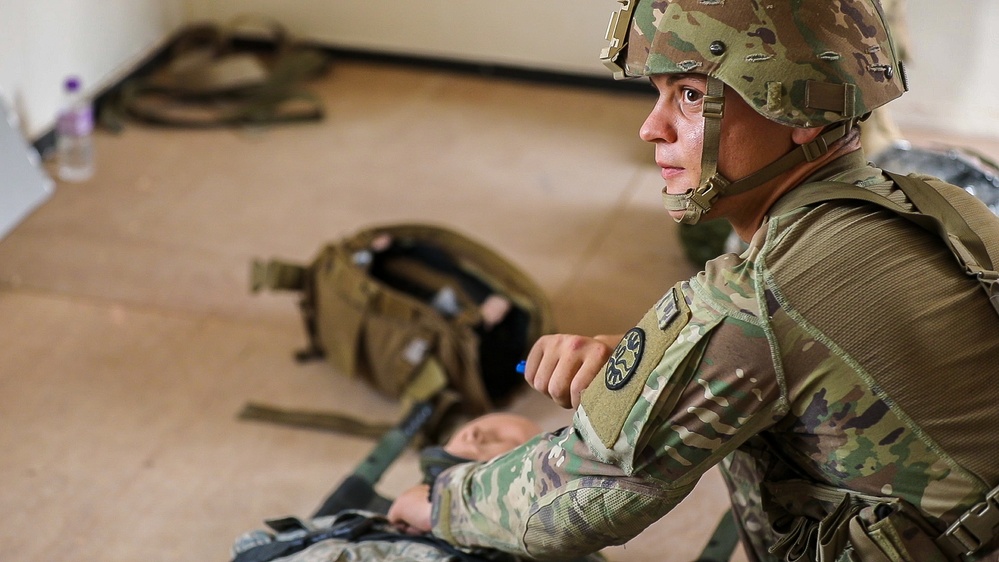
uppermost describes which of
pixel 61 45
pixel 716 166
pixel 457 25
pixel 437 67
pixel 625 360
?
pixel 716 166

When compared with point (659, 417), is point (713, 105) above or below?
above

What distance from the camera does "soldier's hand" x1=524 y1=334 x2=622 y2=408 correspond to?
1.54 metres

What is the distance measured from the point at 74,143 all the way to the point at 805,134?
3645 mm

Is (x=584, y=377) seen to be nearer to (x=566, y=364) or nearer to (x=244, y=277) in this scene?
(x=566, y=364)

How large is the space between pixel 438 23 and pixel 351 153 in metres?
1.09

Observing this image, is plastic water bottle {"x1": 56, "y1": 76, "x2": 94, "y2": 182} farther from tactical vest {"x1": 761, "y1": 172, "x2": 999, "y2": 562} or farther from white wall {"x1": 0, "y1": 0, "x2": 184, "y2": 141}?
tactical vest {"x1": 761, "y1": 172, "x2": 999, "y2": 562}

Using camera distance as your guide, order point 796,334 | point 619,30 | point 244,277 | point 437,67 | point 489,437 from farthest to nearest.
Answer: point 437,67 → point 244,277 → point 489,437 → point 619,30 → point 796,334

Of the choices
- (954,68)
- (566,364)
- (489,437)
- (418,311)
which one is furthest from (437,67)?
(566,364)

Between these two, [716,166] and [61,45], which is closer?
[716,166]

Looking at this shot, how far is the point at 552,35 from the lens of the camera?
5301 mm

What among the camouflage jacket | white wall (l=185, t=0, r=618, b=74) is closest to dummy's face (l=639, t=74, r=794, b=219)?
the camouflage jacket

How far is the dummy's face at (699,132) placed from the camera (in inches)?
58.6

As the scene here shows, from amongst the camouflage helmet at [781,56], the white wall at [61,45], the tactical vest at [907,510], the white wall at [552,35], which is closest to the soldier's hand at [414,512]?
the tactical vest at [907,510]

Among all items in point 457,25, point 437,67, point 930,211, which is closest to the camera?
point 930,211
